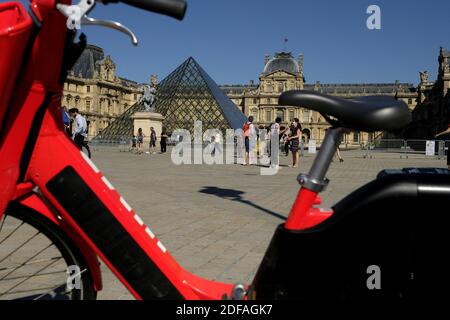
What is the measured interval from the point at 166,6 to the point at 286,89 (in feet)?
303

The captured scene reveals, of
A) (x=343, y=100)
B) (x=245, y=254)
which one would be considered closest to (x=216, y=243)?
(x=245, y=254)

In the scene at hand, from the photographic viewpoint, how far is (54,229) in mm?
1763

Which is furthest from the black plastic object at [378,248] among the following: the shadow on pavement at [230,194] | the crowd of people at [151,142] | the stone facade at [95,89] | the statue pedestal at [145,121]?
the stone facade at [95,89]

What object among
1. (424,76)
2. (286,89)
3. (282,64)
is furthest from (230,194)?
(424,76)

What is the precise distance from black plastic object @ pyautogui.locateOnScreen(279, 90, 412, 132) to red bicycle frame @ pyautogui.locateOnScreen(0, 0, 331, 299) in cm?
31

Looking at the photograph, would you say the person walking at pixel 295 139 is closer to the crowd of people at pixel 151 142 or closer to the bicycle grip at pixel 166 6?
the crowd of people at pixel 151 142

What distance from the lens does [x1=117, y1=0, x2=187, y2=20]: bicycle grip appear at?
1.47 metres

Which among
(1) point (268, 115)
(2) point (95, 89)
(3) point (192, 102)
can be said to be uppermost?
(2) point (95, 89)

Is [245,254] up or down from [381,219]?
down

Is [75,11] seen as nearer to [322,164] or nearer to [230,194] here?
[322,164]

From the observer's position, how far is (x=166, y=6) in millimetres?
1470
